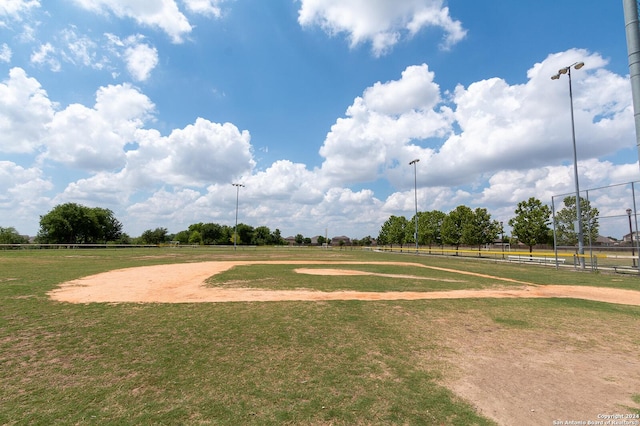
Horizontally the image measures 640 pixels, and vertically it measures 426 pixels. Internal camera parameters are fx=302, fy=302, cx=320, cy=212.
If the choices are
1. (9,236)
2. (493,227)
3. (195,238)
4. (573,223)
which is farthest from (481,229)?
(9,236)

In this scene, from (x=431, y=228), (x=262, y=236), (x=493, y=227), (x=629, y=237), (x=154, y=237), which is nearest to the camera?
(x=629, y=237)

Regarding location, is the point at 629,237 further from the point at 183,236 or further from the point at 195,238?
the point at 183,236

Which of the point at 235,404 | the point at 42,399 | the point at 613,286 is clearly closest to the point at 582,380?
the point at 235,404

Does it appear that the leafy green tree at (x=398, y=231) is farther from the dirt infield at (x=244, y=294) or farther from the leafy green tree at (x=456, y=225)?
the dirt infield at (x=244, y=294)

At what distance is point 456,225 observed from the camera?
47812 millimetres

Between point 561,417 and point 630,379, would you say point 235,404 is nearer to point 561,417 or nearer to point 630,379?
point 561,417

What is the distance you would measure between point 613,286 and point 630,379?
495 inches

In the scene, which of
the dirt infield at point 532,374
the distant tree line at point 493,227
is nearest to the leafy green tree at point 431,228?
the distant tree line at point 493,227

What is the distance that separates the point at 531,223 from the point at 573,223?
1551 cm

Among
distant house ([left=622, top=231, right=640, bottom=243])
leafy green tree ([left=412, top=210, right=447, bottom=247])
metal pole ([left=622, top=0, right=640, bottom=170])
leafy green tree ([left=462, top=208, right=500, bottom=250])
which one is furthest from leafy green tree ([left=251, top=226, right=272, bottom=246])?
metal pole ([left=622, top=0, right=640, bottom=170])

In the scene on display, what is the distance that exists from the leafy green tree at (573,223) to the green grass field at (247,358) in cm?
1371

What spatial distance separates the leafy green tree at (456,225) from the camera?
46062mm

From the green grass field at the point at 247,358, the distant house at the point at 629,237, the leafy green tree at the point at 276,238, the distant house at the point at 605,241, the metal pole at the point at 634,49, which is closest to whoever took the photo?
the green grass field at the point at 247,358

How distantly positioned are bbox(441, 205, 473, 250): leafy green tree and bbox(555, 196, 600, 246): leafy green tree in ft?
77.7
